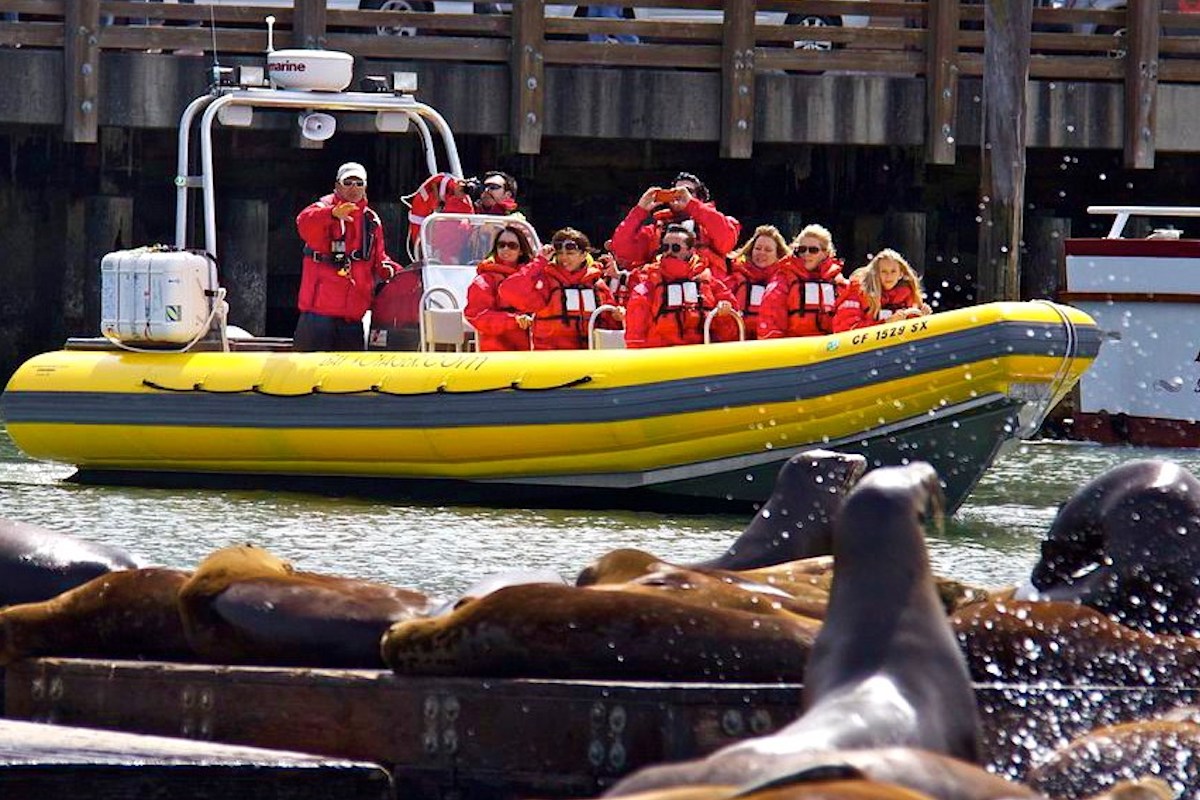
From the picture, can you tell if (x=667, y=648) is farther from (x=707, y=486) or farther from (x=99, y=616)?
(x=707, y=486)

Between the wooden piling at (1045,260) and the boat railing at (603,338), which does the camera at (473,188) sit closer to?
the boat railing at (603,338)

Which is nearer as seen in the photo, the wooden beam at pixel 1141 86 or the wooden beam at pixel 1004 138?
the wooden beam at pixel 1004 138

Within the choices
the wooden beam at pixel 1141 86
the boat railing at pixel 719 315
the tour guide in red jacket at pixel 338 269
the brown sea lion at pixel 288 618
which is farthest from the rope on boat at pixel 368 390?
the wooden beam at pixel 1141 86

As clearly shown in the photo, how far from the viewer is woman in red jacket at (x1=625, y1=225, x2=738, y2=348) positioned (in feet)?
42.7

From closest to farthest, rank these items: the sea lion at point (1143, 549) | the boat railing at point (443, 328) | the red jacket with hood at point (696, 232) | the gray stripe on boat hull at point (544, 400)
→ the sea lion at point (1143, 549) → the gray stripe on boat hull at point (544, 400) → the boat railing at point (443, 328) → the red jacket with hood at point (696, 232)

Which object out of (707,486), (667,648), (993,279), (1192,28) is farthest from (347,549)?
(1192,28)

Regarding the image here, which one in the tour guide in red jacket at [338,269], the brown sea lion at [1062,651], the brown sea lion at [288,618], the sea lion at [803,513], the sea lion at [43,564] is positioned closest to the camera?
the brown sea lion at [1062,651]

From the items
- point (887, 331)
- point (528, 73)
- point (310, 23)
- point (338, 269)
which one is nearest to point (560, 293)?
point (338, 269)

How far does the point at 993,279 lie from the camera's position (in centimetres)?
1750

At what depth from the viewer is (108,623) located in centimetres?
555

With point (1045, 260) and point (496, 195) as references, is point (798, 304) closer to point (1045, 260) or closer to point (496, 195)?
point (496, 195)

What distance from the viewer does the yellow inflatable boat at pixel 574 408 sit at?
11609mm

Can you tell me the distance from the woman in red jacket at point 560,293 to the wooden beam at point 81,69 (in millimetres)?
6146

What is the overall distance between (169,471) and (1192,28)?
32.6 ft
